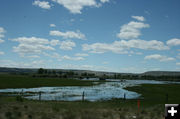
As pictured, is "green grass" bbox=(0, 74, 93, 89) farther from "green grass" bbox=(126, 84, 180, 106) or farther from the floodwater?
"green grass" bbox=(126, 84, 180, 106)

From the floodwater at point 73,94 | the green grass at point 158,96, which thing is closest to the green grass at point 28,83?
the floodwater at point 73,94

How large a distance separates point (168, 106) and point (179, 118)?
0.63 m

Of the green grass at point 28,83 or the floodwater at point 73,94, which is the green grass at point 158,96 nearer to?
the floodwater at point 73,94

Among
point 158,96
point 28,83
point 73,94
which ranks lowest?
point 158,96

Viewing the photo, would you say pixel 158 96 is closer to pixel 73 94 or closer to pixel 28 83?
pixel 73 94

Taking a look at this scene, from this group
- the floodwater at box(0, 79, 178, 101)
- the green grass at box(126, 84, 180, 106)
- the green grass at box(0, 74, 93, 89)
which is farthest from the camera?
the green grass at box(0, 74, 93, 89)

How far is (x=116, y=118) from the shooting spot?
1217 centimetres

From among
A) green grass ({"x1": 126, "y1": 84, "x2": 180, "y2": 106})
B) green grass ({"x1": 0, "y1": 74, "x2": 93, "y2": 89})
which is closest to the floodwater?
green grass ({"x1": 126, "y1": 84, "x2": 180, "y2": 106})

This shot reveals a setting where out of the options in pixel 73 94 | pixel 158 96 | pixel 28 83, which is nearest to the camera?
pixel 158 96

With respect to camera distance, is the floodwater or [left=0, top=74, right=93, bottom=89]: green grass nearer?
the floodwater

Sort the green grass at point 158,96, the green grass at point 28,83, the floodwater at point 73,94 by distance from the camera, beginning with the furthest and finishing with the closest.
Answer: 1. the green grass at point 28,83
2. the floodwater at point 73,94
3. the green grass at point 158,96

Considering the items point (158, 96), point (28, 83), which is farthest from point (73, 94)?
point (28, 83)

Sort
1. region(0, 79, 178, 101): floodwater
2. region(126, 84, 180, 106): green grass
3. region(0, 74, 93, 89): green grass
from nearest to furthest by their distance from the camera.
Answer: region(126, 84, 180, 106): green grass → region(0, 79, 178, 101): floodwater → region(0, 74, 93, 89): green grass

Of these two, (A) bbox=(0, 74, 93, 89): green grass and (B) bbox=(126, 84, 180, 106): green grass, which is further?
(A) bbox=(0, 74, 93, 89): green grass
